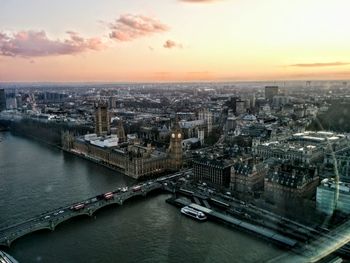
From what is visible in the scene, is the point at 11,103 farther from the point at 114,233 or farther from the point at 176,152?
the point at 114,233

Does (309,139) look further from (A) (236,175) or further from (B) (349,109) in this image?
(B) (349,109)

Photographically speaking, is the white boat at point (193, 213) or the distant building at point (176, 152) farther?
the distant building at point (176, 152)

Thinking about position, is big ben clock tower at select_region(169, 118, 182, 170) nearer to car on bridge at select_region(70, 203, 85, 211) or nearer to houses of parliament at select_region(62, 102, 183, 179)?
houses of parliament at select_region(62, 102, 183, 179)

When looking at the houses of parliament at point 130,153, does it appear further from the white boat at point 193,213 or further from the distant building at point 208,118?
the distant building at point 208,118

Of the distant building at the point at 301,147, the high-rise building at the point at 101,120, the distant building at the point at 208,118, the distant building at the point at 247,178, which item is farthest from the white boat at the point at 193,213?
the distant building at the point at 208,118

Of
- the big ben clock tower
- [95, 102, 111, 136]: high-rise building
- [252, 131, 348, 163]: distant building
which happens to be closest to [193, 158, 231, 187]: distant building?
the big ben clock tower
